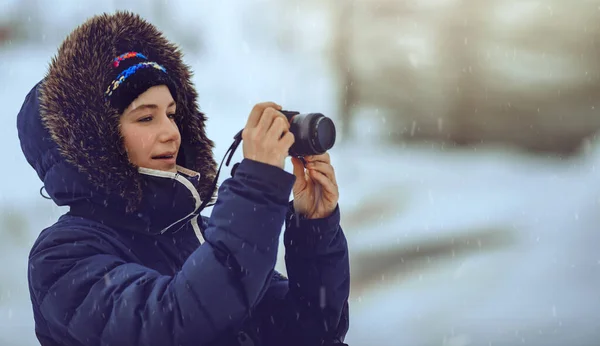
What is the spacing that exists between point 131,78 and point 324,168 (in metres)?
0.46

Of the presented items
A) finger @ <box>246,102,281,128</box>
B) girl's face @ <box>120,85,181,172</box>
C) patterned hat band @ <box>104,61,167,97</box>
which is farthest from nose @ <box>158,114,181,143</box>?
finger @ <box>246,102,281,128</box>

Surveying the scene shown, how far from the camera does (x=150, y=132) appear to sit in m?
1.50

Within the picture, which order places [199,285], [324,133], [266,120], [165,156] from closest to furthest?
[199,285]
[266,120]
[324,133]
[165,156]

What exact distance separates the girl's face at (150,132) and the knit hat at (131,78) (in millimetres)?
15

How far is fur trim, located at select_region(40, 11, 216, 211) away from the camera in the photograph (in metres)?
1.42

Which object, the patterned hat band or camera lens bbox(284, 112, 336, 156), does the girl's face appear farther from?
camera lens bbox(284, 112, 336, 156)

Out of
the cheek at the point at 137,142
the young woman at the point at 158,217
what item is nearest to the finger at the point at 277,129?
the young woman at the point at 158,217

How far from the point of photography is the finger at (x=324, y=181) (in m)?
1.55

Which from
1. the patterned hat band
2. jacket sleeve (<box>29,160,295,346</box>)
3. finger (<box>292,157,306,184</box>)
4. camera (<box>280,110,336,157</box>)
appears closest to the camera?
jacket sleeve (<box>29,160,295,346</box>)

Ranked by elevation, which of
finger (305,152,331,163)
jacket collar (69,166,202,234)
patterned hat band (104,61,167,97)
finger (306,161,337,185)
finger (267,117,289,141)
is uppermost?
patterned hat band (104,61,167,97)

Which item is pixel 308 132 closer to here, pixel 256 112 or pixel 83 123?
pixel 256 112

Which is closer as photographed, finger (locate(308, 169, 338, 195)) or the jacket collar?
the jacket collar

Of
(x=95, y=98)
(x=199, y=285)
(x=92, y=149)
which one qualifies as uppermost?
(x=95, y=98)

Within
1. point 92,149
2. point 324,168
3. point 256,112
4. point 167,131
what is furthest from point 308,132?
point 92,149
